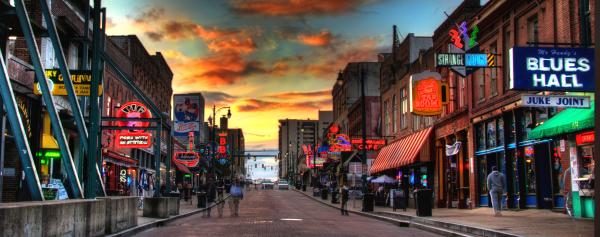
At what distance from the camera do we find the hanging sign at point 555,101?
51.7 ft

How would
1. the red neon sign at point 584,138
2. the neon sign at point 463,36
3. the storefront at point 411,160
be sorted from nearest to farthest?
1. the red neon sign at point 584,138
2. the neon sign at point 463,36
3. the storefront at point 411,160

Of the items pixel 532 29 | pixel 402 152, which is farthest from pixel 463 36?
pixel 402 152

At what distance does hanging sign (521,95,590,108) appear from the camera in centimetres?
1575

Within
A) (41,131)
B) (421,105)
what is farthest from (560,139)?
(41,131)

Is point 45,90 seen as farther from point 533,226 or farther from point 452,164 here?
point 452,164

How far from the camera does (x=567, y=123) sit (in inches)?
739

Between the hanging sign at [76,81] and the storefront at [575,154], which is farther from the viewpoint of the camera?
the hanging sign at [76,81]

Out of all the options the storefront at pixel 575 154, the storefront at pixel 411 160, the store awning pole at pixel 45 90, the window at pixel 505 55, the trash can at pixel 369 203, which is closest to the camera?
the store awning pole at pixel 45 90

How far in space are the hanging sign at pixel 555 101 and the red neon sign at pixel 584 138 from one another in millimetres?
3466

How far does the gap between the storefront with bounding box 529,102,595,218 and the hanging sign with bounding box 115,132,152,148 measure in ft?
63.2

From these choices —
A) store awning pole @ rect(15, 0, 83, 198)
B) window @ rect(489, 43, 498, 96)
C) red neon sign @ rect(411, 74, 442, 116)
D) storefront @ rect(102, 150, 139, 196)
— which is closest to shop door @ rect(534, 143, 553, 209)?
window @ rect(489, 43, 498, 96)

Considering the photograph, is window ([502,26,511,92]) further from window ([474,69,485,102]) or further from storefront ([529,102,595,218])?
storefront ([529,102,595,218])

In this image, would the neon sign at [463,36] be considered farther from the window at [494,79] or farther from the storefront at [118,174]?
the storefront at [118,174]

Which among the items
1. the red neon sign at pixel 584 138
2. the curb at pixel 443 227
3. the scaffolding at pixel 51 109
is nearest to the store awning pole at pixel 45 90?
the scaffolding at pixel 51 109
